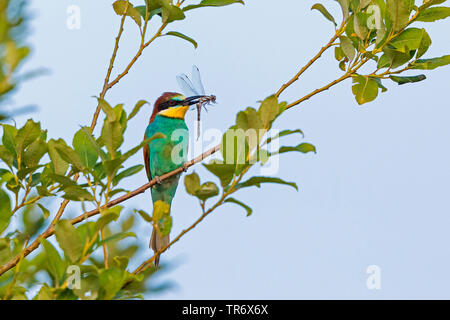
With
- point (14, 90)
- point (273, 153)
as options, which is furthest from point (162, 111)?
point (14, 90)

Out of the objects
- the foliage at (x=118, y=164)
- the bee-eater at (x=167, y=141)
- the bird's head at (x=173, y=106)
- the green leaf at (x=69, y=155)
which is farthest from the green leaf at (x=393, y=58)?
the bird's head at (x=173, y=106)

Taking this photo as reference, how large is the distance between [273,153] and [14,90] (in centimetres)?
97

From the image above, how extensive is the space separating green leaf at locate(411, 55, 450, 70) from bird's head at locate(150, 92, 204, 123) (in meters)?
2.96

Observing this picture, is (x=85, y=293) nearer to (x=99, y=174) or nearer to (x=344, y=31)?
(x=99, y=174)

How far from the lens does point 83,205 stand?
2.17 m

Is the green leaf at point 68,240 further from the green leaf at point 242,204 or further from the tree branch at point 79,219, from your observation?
the green leaf at point 242,204

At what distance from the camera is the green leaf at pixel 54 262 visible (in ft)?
6.01

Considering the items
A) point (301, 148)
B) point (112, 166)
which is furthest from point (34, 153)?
point (301, 148)

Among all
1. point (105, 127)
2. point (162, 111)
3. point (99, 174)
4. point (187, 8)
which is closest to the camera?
point (105, 127)

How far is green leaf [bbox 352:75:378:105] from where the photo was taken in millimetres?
2848

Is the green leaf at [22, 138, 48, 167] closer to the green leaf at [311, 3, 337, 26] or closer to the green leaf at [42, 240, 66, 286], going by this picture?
the green leaf at [42, 240, 66, 286]

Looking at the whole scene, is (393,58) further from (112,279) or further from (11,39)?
(11,39)

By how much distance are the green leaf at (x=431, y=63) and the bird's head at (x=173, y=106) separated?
116 inches

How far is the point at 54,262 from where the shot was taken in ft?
6.03
